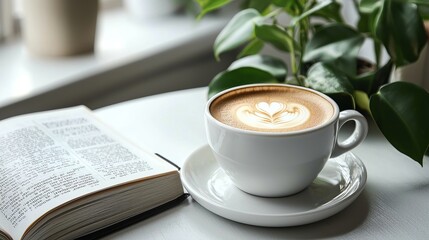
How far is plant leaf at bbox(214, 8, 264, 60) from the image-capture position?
868mm

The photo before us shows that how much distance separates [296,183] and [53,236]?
0.25 metres

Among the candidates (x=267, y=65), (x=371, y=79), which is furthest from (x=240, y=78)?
(x=371, y=79)

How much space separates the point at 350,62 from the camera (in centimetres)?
87

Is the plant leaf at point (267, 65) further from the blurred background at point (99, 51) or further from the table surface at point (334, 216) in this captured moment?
the blurred background at point (99, 51)

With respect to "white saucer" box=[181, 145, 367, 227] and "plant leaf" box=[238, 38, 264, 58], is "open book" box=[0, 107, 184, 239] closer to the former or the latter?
"white saucer" box=[181, 145, 367, 227]

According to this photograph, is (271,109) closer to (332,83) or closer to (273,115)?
(273,115)

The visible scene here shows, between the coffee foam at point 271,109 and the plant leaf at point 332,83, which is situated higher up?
the coffee foam at point 271,109

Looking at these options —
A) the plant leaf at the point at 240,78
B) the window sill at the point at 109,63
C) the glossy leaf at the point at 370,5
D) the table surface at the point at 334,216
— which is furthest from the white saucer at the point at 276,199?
the window sill at the point at 109,63

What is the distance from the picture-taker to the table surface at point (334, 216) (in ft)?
2.03

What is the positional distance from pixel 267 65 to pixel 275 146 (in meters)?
0.30

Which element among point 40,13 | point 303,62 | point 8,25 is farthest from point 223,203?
point 8,25

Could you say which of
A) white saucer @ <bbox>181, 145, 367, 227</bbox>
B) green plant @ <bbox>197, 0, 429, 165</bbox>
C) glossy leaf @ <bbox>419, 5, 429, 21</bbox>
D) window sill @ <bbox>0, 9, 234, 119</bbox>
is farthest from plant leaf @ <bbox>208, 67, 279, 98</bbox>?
window sill @ <bbox>0, 9, 234, 119</bbox>

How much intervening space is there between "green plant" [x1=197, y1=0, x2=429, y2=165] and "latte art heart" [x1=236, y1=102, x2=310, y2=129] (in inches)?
4.3

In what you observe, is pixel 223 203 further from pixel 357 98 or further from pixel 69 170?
pixel 357 98
